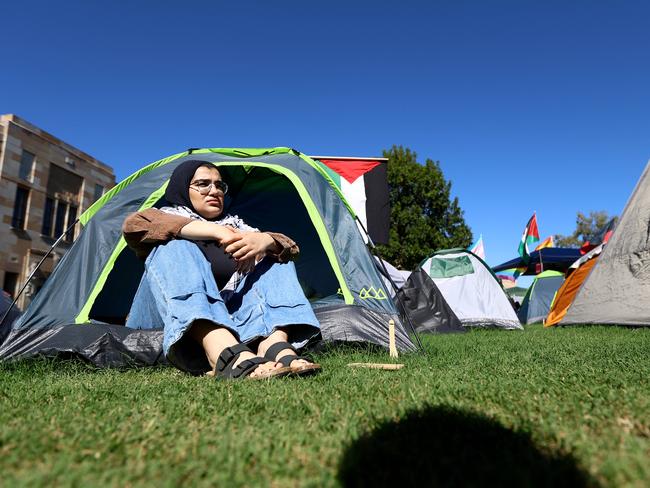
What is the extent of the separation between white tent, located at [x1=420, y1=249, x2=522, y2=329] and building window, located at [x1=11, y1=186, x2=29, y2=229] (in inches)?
503

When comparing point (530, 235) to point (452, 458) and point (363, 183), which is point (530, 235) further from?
point (452, 458)

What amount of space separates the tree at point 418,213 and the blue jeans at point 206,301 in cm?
1445

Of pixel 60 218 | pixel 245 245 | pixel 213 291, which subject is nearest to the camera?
pixel 213 291

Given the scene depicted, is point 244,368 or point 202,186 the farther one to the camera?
point 202,186

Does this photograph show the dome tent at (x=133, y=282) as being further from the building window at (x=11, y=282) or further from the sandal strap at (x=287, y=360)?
the building window at (x=11, y=282)

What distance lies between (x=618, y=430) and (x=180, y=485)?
84 centimetres

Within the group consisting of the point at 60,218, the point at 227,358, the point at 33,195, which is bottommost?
the point at 227,358

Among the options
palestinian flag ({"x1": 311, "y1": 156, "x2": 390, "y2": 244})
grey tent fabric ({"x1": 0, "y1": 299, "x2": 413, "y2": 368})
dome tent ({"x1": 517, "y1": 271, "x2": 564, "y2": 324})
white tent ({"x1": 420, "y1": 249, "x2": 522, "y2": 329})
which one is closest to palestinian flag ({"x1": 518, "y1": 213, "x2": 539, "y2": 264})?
dome tent ({"x1": 517, "y1": 271, "x2": 564, "y2": 324})

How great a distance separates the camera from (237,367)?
5.00ft

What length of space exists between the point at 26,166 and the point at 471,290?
45.5 feet

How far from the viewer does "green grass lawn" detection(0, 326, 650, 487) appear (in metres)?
0.71

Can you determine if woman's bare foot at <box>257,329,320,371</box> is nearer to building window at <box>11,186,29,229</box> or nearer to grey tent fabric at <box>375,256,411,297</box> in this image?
grey tent fabric at <box>375,256,411,297</box>

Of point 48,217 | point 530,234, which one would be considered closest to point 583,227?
point 530,234

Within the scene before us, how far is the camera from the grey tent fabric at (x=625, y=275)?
4445mm
